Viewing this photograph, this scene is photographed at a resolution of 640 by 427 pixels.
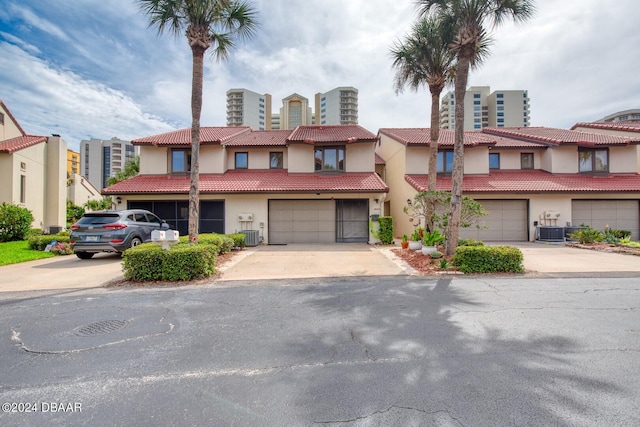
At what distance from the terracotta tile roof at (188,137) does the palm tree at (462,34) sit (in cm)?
1268

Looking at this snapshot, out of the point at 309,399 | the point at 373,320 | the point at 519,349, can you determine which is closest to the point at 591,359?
the point at 519,349

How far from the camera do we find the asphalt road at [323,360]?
2.48 m

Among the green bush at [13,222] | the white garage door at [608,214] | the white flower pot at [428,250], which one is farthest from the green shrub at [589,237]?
the green bush at [13,222]

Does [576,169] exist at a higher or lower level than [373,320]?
higher

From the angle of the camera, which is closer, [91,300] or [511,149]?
[91,300]

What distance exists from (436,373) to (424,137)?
1788cm

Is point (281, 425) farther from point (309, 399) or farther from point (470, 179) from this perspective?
point (470, 179)

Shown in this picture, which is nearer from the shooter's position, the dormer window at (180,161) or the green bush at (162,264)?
the green bush at (162,264)

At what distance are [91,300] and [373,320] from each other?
219 inches

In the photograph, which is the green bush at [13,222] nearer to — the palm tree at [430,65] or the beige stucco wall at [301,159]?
the beige stucco wall at [301,159]

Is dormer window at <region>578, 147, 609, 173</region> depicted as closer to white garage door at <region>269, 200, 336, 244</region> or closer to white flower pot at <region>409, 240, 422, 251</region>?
white flower pot at <region>409, 240, 422, 251</region>

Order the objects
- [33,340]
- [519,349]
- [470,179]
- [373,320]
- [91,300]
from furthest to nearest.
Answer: [470,179] → [91,300] → [373,320] → [33,340] → [519,349]

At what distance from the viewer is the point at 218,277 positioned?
7.88 metres

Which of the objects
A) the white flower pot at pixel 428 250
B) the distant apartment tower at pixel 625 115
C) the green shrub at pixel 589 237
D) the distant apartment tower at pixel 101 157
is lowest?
the white flower pot at pixel 428 250
